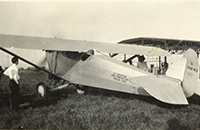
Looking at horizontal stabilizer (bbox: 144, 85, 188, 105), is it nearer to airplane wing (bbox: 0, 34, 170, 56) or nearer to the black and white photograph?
the black and white photograph

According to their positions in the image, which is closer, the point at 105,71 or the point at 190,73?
the point at 190,73

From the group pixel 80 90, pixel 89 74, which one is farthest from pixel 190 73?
pixel 80 90

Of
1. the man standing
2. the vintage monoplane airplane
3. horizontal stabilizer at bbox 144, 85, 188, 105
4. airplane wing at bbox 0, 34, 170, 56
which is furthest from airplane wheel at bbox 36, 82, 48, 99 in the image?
horizontal stabilizer at bbox 144, 85, 188, 105

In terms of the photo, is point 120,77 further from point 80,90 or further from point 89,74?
point 80,90

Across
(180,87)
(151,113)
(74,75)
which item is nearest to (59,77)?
(74,75)

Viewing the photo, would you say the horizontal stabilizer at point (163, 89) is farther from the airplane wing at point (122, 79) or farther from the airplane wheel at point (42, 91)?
the airplane wheel at point (42, 91)

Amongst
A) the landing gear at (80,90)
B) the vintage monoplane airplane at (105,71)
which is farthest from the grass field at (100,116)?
the landing gear at (80,90)

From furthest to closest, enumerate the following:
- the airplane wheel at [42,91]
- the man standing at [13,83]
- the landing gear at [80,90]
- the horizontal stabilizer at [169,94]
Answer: the landing gear at [80,90] < the airplane wheel at [42,91] < the man standing at [13,83] < the horizontal stabilizer at [169,94]
